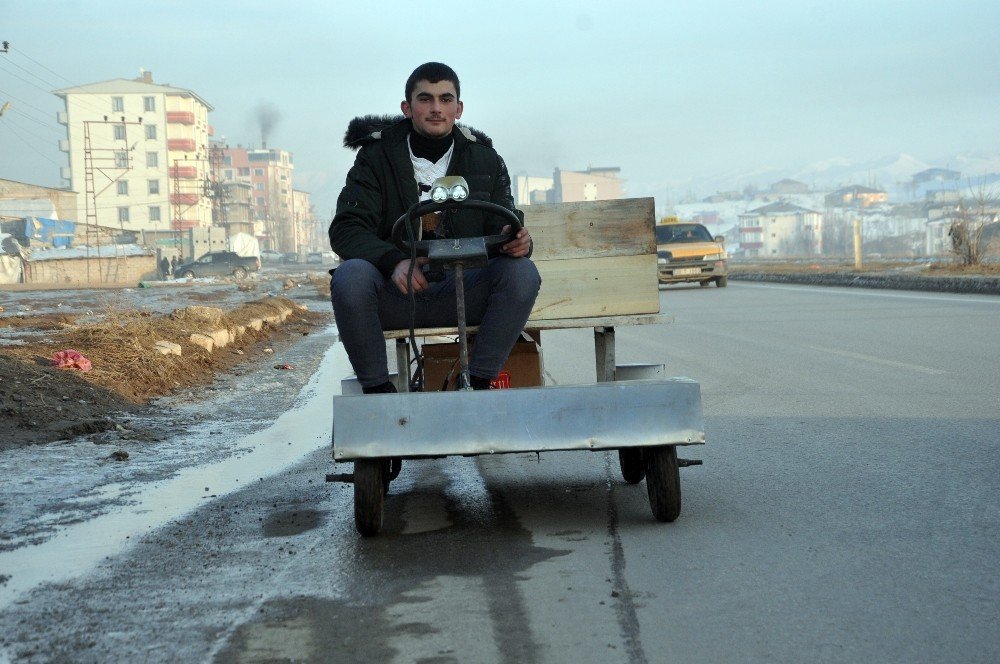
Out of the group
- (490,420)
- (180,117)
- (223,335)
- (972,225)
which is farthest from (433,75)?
(180,117)

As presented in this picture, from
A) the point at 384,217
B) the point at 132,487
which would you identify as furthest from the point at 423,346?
the point at 132,487

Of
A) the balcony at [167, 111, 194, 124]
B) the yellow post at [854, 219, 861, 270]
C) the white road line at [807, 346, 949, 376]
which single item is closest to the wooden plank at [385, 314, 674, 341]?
the white road line at [807, 346, 949, 376]

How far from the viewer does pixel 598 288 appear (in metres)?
5.76

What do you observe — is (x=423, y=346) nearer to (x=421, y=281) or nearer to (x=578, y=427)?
(x=421, y=281)

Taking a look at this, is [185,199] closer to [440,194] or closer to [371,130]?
[371,130]

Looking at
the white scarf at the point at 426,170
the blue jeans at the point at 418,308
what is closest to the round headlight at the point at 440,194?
the blue jeans at the point at 418,308

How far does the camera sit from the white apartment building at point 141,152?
127 m

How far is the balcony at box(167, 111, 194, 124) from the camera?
13075 centimetres

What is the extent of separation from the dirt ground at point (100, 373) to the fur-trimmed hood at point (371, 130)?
10.5 feet

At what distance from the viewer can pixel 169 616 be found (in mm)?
3518

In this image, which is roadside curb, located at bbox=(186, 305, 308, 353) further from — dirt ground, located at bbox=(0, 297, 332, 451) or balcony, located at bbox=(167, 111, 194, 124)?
balcony, located at bbox=(167, 111, 194, 124)

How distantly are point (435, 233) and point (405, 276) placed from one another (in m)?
0.38

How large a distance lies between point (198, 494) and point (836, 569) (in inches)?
126

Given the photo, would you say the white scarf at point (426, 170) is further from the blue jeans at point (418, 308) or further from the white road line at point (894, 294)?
the white road line at point (894, 294)
